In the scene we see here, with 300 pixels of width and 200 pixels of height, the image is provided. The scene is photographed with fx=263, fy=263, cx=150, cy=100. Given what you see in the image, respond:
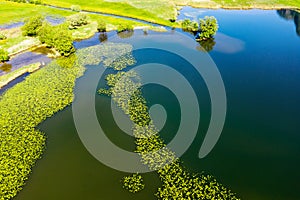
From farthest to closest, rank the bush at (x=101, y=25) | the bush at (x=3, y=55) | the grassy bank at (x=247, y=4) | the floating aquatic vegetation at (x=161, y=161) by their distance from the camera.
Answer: the grassy bank at (x=247, y=4), the bush at (x=101, y=25), the bush at (x=3, y=55), the floating aquatic vegetation at (x=161, y=161)

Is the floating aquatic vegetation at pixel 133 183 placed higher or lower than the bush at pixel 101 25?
lower

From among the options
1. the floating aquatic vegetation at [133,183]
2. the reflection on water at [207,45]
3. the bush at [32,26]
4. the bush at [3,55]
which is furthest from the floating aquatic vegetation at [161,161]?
the bush at [32,26]

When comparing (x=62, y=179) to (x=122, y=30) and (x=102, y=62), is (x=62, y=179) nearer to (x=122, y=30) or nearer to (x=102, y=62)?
(x=102, y=62)

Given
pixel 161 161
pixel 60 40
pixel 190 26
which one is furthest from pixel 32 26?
Result: pixel 161 161

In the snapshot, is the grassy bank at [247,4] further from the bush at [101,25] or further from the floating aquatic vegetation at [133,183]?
the floating aquatic vegetation at [133,183]

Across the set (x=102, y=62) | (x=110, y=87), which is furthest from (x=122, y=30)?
(x=110, y=87)

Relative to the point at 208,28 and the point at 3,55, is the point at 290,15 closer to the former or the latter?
the point at 208,28
